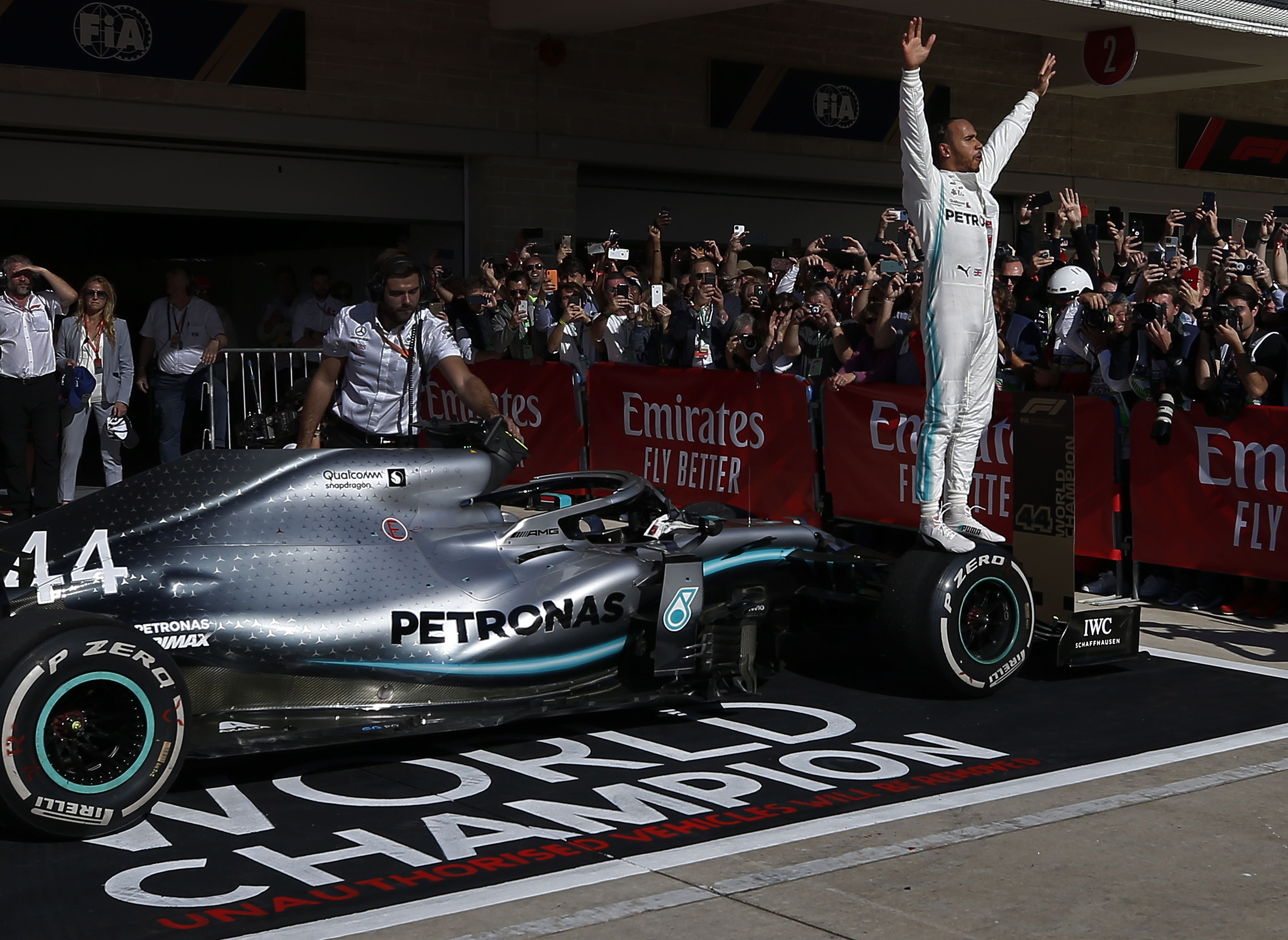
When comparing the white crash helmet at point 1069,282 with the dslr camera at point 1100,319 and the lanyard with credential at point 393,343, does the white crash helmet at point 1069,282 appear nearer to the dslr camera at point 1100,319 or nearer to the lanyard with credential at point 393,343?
the dslr camera at point 1100,319

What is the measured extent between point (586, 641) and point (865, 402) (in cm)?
473

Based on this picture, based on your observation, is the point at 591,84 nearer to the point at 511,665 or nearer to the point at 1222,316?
the point at 1222,316

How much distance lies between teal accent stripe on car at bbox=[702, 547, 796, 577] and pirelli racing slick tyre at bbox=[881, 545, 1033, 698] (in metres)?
0.49

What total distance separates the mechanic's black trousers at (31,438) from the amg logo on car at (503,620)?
22.0 ft

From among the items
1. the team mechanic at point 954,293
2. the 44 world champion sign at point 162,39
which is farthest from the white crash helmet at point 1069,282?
the 44 world champion sign at point 162,39

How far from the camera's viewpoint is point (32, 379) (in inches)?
448

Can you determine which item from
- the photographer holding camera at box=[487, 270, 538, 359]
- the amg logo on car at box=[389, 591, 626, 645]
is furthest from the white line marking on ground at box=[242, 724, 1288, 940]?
the photographer holding camera at box=[487, 270, 538, 359]

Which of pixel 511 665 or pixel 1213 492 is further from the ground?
pixel 1213 492

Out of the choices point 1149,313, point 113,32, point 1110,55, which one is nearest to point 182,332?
point 113,32

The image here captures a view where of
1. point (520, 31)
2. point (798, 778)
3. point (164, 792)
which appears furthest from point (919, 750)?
point (520, 31)

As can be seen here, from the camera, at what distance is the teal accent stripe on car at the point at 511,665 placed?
5539 millimetres

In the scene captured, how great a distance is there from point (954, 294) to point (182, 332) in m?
8.96

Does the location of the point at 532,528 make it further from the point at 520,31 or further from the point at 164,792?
the point at 520,31

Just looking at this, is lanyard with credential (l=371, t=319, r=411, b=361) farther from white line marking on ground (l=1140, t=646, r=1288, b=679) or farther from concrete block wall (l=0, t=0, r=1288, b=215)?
concrete block wall (l=0, t=0, r=1288, b=215)
